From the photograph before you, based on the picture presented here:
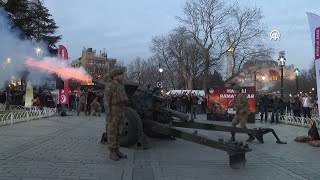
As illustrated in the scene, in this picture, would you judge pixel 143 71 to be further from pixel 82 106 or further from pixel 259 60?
pixel 82 106

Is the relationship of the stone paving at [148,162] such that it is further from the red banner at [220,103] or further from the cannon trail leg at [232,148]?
the red banner at [220,103]

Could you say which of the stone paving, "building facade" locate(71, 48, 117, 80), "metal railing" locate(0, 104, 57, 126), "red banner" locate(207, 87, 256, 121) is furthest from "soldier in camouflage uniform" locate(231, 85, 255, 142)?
"building facade" locate(71, 48, 117, 80)

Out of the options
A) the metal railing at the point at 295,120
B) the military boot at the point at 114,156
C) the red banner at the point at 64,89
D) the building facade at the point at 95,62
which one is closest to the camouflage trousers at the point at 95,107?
the red banner at the point at 64,89

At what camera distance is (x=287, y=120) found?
23.8 m

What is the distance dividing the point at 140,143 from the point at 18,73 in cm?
1534

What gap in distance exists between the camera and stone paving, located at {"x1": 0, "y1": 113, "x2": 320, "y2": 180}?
27.0 ft

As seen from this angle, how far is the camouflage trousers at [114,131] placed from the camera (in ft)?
32.0

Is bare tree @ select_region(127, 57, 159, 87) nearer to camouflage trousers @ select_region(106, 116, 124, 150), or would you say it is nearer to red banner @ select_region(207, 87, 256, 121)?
red banner @ select_region(207, 87, 256, 121)

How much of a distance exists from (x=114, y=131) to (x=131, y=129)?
1758mm

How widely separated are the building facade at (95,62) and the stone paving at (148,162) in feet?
214

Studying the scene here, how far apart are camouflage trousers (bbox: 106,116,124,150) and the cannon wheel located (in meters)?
1.48

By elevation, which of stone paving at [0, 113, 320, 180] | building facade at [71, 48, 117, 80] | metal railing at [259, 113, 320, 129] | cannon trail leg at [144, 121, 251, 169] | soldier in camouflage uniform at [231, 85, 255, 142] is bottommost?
stone paving at [0, 113, 320, 180]

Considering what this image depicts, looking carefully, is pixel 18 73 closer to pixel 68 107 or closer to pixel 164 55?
pixel 68 107

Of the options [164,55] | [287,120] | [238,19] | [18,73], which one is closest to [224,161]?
[287,120]
